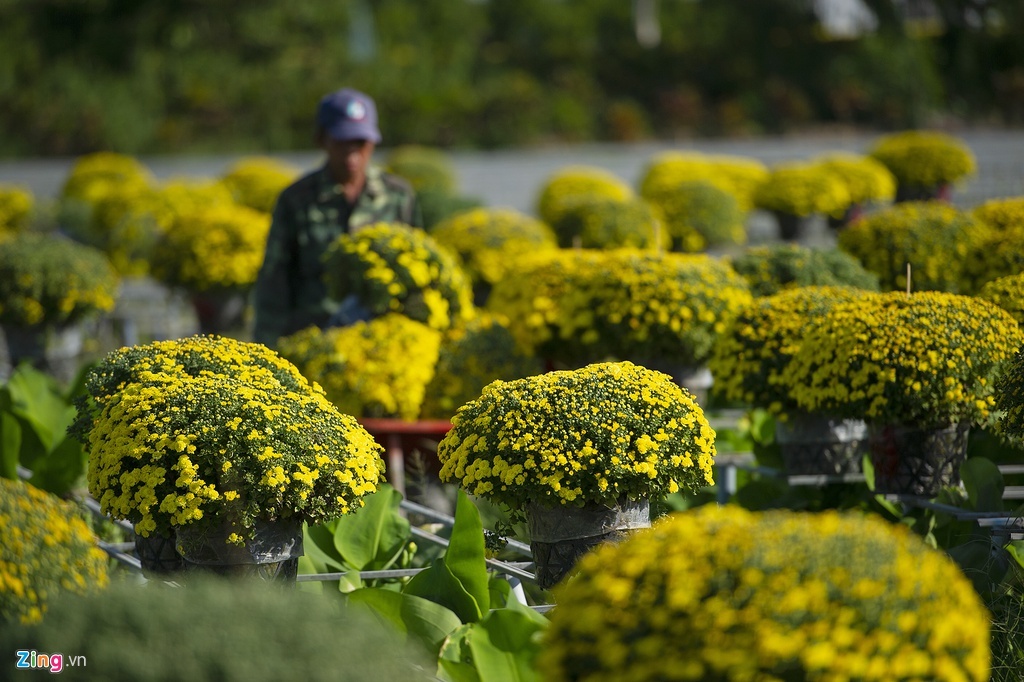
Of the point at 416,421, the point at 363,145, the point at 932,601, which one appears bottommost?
the point at 416,421

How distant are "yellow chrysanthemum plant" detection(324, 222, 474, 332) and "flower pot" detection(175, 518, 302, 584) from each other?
2.24 metres

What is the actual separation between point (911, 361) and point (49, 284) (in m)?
5.61

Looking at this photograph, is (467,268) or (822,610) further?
(467,268)

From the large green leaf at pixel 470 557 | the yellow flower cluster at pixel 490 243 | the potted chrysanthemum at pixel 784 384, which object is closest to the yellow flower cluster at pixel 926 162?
the yellow flower cluster at pixel 490 243

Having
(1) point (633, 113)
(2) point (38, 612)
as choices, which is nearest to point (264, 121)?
(1) point (633, 113)

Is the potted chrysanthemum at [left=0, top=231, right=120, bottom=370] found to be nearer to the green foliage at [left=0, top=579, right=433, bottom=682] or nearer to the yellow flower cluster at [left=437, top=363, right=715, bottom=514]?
the yellow flower cluster at [left=437, top=363, right=715, bottom=514]

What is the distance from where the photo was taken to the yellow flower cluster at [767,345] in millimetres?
4770

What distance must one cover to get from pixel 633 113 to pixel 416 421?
2012 centimetres

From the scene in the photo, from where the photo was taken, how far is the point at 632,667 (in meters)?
2.18

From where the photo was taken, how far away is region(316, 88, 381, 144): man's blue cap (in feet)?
19.1

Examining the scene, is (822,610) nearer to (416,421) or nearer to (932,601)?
(932,601)

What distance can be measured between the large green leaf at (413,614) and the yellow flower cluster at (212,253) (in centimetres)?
649

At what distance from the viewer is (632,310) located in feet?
17.1

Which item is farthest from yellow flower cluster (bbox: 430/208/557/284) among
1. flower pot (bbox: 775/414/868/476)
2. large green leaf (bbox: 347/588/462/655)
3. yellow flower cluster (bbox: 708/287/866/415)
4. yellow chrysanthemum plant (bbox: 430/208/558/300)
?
large green leaf (bbox: 347/588/462/655)
